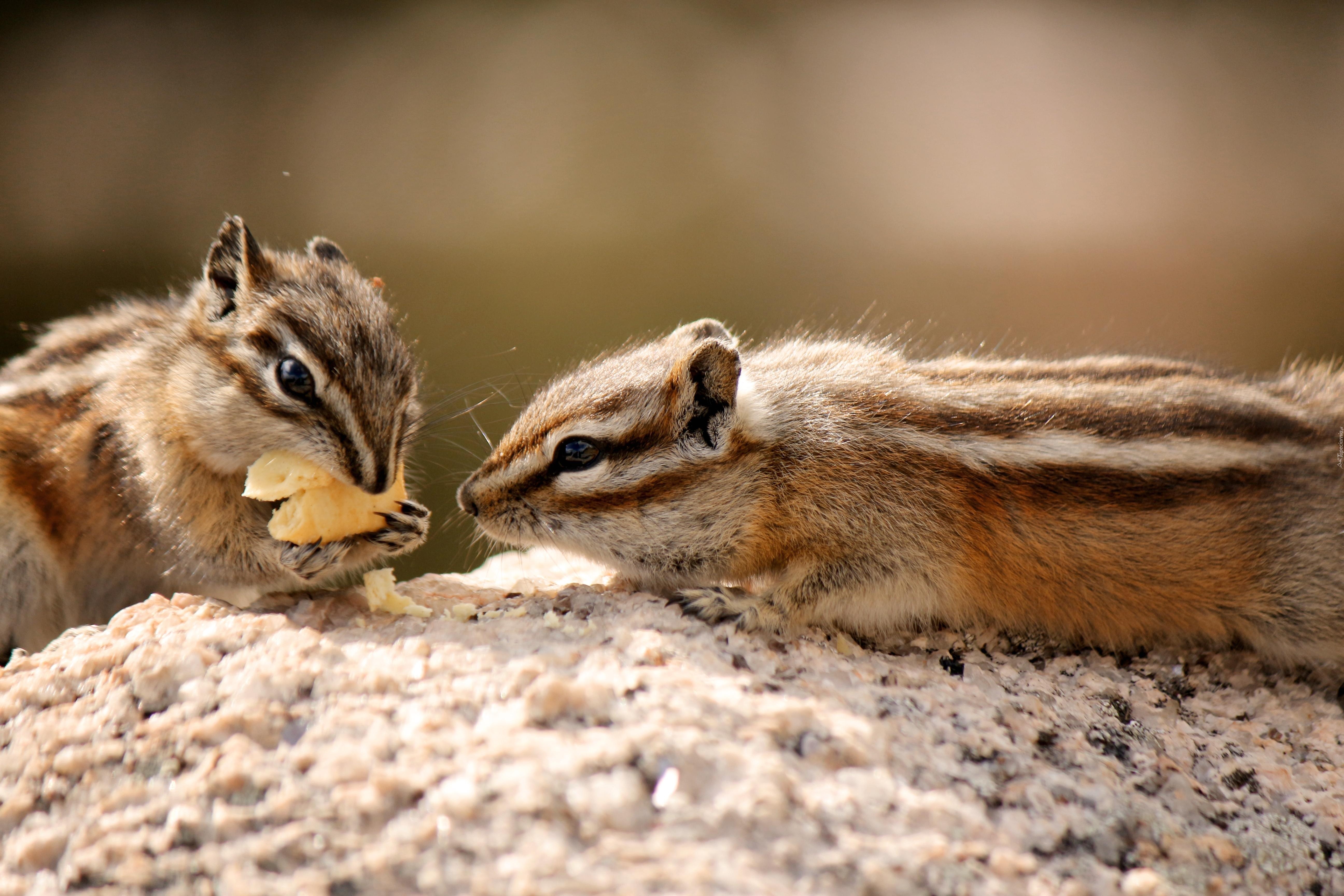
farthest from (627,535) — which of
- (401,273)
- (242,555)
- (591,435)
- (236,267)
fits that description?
(401,273)

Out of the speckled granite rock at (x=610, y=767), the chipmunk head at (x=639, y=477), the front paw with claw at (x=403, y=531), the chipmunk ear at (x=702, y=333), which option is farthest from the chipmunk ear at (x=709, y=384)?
the front paw with claw at (x=403, y=531)

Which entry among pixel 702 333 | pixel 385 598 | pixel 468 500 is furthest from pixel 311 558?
pixel 702 333

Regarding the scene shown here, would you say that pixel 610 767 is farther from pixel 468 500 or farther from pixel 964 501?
pixel 964 501

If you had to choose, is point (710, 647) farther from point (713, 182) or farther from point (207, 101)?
point (207, 101)

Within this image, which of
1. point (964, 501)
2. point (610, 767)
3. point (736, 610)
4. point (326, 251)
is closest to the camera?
point (610, 767)

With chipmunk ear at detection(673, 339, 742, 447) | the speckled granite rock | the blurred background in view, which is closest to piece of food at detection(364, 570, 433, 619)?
the speckled granite rock

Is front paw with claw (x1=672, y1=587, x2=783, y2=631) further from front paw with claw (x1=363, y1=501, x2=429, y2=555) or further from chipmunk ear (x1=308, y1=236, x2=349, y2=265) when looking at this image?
chipmunk ear (x1=308, y1=236, x2=349, y2=265)
